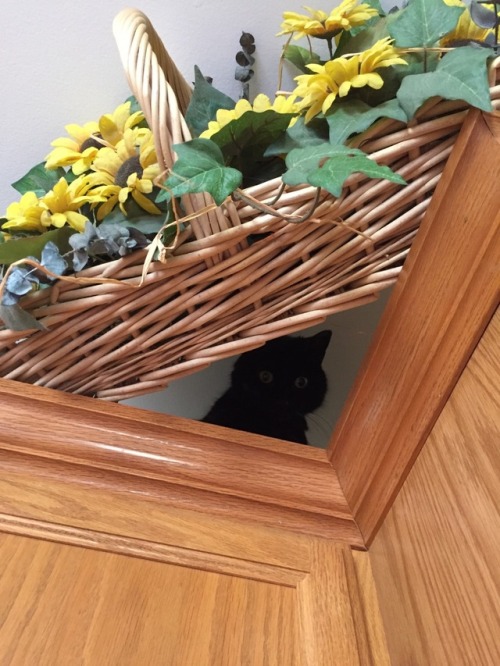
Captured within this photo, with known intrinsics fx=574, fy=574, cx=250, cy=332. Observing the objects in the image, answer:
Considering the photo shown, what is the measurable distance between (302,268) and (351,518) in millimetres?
243

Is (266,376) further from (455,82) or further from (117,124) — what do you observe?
(455,82)

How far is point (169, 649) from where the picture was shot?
0.40m

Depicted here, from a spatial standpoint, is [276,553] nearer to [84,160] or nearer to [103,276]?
[103,276]

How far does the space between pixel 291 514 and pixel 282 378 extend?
0.44 metres

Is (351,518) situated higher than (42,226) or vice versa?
(42,226)

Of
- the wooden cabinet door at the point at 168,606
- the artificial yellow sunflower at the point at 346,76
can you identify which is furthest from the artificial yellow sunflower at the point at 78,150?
the wooden cabinet door at the point at 168,606

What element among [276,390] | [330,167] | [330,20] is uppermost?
[330,20]

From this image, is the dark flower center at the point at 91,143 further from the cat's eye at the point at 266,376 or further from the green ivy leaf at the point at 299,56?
the cat's eye at the point at 266,376

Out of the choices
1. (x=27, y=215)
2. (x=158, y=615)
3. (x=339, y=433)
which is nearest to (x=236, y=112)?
(x=27, y=215)

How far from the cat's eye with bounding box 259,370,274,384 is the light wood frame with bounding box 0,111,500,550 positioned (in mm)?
349

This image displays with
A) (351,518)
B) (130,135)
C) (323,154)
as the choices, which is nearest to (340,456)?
(351,518)

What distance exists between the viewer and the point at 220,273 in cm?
55

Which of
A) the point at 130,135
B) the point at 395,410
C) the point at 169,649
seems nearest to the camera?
the point at 169,649

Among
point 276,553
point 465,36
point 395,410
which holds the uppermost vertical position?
point 465,36
